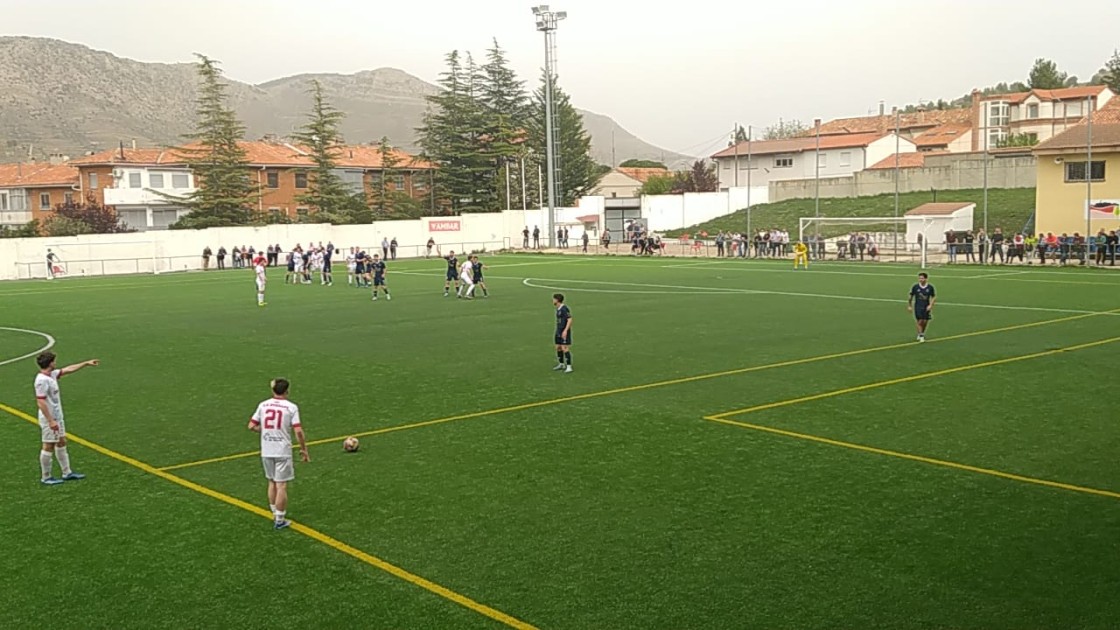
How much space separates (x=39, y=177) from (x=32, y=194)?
87.1 inches

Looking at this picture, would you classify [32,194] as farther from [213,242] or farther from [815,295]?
[815,295]

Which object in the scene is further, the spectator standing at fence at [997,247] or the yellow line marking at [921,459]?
the spectator standing at fence at [997,247]

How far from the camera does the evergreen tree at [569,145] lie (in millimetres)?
108275

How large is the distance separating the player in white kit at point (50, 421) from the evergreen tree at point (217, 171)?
70.5 meters

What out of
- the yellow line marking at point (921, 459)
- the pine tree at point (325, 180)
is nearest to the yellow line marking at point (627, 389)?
the yellow line marking at point (921, 459)

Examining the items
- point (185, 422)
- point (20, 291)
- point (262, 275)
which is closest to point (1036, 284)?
point (262, 275)

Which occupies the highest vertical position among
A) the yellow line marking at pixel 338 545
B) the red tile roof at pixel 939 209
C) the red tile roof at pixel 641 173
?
the red tile roof at pixel 641 173

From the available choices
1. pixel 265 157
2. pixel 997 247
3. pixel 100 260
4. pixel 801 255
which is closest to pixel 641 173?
pixel 265 157

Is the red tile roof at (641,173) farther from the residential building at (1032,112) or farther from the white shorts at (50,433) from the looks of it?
the white shorts at (50,433)

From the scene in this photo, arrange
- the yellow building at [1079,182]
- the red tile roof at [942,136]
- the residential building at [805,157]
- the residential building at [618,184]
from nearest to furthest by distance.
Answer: the yellow building at [1079,182] → the residential building at [805,157] → the red tile roof at [942,136] → the residential building at [618,184]

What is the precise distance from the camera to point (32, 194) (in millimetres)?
93875

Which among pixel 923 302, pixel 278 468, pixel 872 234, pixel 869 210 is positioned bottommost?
pixel 278 468

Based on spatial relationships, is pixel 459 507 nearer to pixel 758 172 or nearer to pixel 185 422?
pixel 185 422

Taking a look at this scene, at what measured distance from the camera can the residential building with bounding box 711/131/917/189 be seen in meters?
91.8
